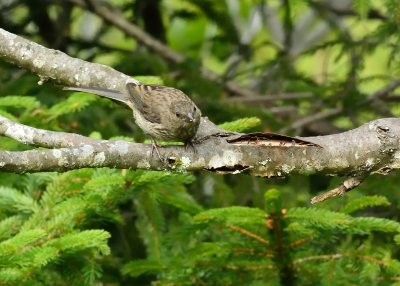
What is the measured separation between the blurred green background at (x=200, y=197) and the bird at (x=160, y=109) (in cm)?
23

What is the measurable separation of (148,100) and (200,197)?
1491mm

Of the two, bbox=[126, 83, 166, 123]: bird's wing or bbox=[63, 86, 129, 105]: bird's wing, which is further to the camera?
bbox=[126, 83, 166, 123]: bird's wing

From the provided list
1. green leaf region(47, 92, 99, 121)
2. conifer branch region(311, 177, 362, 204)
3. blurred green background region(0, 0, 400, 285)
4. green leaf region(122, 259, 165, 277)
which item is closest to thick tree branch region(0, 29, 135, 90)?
blurred green background region(0, 0, 400, 285)

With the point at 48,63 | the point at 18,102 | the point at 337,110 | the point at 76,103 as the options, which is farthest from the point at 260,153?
the point at 337,110

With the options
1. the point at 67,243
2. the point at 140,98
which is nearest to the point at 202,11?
the point at 140,98

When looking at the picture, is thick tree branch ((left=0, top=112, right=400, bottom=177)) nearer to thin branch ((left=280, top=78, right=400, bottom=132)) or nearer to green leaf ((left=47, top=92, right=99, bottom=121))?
green leaf ((left=47, top=92, right=99, bottom=121))

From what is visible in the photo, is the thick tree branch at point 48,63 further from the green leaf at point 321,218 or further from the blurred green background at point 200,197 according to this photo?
the green leaf at point 321,218

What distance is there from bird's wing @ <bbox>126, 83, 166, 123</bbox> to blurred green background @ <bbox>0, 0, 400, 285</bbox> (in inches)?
8.9

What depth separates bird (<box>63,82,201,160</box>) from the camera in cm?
335

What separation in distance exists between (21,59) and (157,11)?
12.3ft

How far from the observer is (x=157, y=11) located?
710cm

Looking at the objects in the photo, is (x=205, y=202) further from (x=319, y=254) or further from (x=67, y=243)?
(x=67, y=243)

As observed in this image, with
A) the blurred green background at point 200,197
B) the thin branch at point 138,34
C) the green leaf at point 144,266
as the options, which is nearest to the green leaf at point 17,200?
the blurred green background at point 200,197

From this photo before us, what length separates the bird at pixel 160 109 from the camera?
3.35 meters
